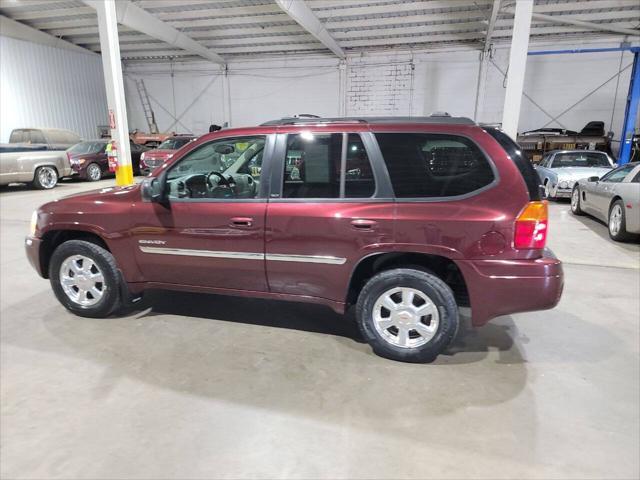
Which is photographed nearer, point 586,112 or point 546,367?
point 546,367

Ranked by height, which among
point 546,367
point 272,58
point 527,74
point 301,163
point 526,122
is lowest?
point 546,367

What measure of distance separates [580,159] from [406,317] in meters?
10.5

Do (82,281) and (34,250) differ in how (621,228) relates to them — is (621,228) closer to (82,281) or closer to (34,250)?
(82,281)

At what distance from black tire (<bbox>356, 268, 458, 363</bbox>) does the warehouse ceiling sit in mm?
11925

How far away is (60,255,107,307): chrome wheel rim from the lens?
3555mm

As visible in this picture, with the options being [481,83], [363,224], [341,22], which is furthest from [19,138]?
[481,83]

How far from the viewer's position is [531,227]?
8.55 ft

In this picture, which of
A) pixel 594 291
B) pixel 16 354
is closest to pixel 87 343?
pixel 16 354

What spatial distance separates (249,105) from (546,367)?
1962cm

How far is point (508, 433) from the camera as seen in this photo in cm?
225

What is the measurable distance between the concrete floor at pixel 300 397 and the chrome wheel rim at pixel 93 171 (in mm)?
12132

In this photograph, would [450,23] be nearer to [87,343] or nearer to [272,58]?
[272,58]

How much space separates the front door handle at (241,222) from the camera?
3053 millimetres

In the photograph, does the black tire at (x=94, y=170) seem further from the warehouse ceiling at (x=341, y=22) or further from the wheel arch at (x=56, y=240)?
the wheel arch at (x=56, y=240)
